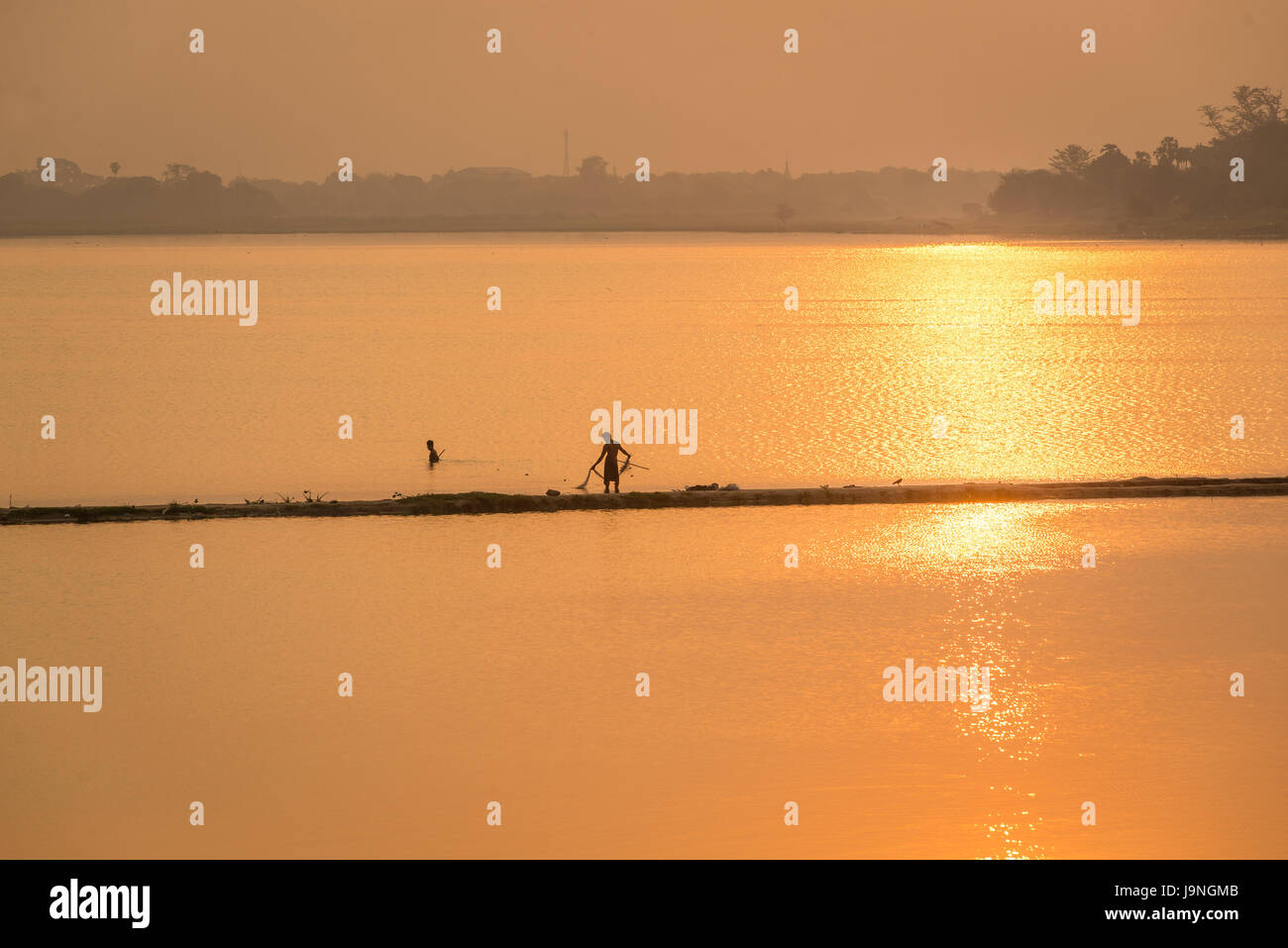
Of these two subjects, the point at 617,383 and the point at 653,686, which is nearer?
the point at 653,686

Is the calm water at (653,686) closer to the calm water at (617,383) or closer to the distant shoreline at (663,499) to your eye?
the distant shoreline at (663,499)

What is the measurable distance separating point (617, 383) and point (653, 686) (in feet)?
123

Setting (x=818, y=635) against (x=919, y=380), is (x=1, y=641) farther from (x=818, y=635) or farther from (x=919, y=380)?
(x=919, y=380)

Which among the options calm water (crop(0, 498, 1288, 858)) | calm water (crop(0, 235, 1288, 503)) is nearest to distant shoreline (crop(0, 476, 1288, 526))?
calm water (crop(0, 498, 1288, 858))

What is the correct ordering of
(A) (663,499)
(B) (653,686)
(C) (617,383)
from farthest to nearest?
(C) (617,383), (A) (663,499), (B) (653,686)

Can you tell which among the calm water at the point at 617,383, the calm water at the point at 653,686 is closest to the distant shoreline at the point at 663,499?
the calm water at the point at 653,686

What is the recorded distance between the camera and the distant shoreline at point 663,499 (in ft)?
87.2

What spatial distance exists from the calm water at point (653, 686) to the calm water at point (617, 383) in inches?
282

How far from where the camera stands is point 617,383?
2163 inches

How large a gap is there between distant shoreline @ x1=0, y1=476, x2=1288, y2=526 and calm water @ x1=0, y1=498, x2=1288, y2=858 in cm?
58

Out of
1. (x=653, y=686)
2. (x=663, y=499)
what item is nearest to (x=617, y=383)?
(x=663, y=499)

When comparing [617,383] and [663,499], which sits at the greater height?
[617,383]

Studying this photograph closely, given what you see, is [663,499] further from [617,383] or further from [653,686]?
[617,383]

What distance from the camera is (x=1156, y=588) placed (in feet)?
72.6
